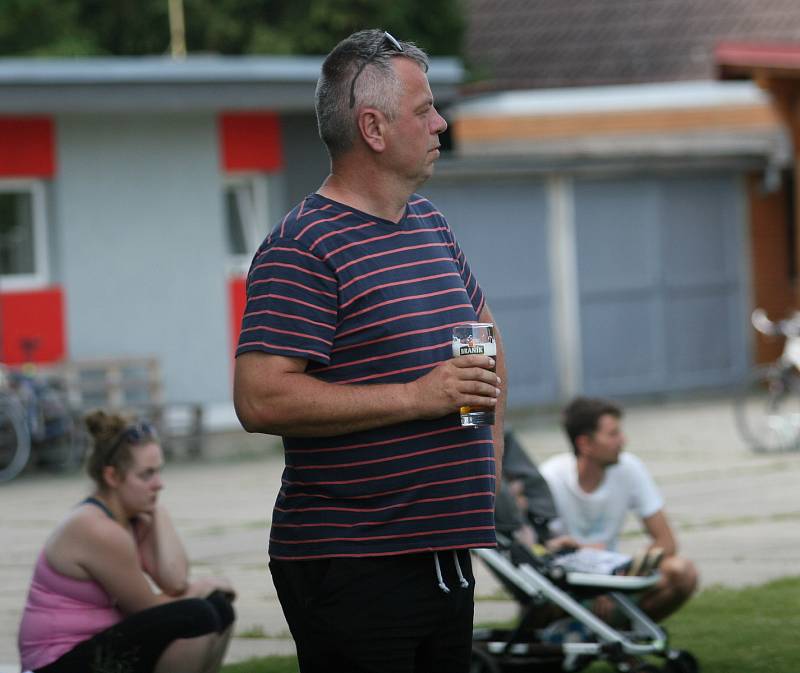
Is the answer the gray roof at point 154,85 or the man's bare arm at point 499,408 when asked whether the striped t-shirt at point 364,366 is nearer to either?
the man's bare arm at point 499,408

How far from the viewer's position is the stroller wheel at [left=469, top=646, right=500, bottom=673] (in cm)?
678

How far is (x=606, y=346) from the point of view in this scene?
68.1 feet

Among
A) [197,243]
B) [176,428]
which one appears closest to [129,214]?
[197,243]

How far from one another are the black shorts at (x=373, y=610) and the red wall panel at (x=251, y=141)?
47.8 ft

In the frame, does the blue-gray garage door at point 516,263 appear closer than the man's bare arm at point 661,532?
No

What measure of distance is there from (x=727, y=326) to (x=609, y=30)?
508 inches

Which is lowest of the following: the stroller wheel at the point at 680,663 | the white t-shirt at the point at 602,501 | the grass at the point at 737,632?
the grass at the point at 737,632

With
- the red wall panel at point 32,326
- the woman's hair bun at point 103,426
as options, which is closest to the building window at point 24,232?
the red wall panel at point 32,326

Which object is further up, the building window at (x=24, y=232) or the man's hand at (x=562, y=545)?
the building window at (x=24, y=232)

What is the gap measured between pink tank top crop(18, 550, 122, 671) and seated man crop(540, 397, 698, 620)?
82.7 inches

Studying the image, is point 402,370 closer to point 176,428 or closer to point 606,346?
point 176,428

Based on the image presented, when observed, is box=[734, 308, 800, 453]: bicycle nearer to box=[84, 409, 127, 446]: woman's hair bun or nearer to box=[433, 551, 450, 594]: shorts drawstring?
box=[84, 409, 127, 446]: woman's hair bun

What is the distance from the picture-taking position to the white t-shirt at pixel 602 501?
7.43 m

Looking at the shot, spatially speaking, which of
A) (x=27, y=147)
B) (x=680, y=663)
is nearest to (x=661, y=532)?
(x=680, y=663)
